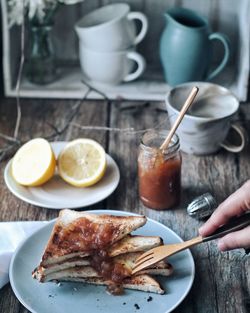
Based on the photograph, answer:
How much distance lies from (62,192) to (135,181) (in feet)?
0.54

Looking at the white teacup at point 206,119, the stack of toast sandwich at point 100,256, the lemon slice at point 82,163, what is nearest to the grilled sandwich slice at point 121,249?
the stack of toast sandwich at point 100,256

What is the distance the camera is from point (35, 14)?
1802mm

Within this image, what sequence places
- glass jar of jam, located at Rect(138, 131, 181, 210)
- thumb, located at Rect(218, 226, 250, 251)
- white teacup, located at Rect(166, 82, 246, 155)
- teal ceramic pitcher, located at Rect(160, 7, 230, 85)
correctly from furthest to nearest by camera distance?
teal ceramic pitcher, located at Rect(160, 7, 230, 85), white teacup, located at Rect(166, 82, 246, 155), glass jar of jam, located at Rect(138, 131, 181, 210), thumb, located at Rect(218, 226, 250, 251)

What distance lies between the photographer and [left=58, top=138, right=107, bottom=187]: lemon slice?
1.50m

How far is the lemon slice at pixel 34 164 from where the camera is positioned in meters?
1.49

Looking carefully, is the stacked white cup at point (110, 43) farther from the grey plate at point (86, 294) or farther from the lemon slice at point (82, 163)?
the grey plate at point (86, 294)

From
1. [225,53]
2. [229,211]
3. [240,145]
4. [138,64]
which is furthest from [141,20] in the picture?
[229,211]

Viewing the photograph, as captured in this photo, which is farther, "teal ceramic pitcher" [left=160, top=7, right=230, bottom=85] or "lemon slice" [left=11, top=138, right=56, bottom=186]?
"teal ceramic pitcher" [left=160, top=7, right=230, bottom=85]

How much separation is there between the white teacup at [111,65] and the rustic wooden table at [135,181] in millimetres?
77

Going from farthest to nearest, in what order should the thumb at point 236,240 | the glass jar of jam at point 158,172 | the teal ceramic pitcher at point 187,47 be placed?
the teal ceramic pitcher at point 187,47, the glass jar of jam at point 158,172, the thumb at point 236,240

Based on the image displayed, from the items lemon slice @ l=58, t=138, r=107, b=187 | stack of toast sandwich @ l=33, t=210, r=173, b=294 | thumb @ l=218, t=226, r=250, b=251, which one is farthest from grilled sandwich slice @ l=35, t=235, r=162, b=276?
lemon slice @ l=58, t=138, r=107, b=187

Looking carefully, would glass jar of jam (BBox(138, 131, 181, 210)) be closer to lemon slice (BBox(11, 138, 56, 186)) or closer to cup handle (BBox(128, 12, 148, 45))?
lemon slice (BBox(11, 138, 56, 186))

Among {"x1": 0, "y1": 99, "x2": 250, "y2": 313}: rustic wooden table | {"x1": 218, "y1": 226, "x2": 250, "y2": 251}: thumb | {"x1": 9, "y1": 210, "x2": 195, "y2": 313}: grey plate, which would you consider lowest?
{"x1": 0, "y1": 99, "x2": 250, "y2": 313}: rustic wooden table

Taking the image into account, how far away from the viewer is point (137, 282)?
1.23 m
